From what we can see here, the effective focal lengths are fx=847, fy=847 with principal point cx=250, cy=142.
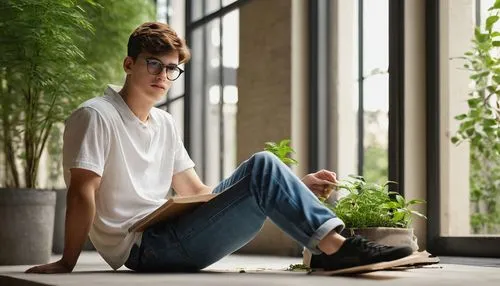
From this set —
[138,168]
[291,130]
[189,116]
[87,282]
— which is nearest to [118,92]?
[138,168]

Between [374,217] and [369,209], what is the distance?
39 millimetres

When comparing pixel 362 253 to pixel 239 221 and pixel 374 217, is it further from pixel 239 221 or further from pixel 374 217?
pixel 374 217

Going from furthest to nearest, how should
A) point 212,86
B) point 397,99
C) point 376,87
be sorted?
point 212,86 < point 376,87 < point 397,99

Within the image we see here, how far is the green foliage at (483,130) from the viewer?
15.1 ft

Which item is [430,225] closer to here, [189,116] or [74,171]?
[74,171]

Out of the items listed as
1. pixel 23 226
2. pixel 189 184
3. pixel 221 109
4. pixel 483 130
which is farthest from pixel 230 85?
pixel 189 184

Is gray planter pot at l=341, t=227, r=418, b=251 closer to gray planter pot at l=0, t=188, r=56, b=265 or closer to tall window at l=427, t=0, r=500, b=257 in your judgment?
tall window at l=427, t=0, r=500, b=257

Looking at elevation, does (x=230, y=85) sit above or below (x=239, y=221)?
above

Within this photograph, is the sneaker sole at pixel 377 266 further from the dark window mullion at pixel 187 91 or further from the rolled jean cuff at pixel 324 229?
the dark window mullion at pixel 187 91

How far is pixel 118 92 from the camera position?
332cm

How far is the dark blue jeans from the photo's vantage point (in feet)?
9.02

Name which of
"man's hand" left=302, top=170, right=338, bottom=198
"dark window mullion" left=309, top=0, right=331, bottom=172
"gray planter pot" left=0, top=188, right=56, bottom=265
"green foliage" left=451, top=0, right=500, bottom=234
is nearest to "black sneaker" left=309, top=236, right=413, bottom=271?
"man's hand" left=302, top=170, right=338, bottom=198

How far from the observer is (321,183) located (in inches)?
124

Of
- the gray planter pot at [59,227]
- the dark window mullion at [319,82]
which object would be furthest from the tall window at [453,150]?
the gray planter pot at [59,227]
